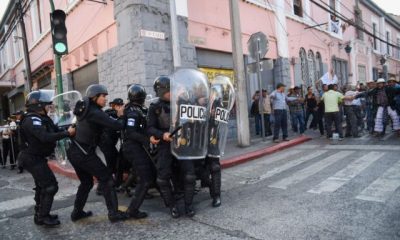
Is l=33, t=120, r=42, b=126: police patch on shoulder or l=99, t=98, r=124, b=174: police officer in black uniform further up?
l=33, t=120, r=42, b=126: police patch on shoulder

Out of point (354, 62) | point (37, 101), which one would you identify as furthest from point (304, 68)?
point (37, 101)

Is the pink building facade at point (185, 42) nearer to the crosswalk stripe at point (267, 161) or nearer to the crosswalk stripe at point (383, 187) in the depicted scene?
the crosswalk stripe at point (267, 161)

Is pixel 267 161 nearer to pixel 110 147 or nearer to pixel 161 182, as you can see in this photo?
pixel 110 147

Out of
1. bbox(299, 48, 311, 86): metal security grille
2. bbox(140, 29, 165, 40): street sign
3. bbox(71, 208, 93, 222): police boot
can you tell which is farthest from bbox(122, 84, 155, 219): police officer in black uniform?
bbox(299, 48, 311, 86): metal security grille

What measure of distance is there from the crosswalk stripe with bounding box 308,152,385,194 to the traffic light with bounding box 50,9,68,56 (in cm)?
609

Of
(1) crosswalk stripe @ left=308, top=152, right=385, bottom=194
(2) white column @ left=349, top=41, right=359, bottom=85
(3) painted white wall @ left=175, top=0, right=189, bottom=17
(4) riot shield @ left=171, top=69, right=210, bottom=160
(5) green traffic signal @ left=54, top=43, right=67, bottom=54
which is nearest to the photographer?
(4) riot shield @ left=171, top=69, right=210, bottom=160

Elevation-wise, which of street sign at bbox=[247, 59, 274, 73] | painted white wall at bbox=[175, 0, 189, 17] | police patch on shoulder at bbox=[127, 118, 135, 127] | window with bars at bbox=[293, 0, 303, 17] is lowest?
police patch on shoulder at bbox=[127, 118, 135, 127]

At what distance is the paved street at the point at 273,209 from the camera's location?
140 inches

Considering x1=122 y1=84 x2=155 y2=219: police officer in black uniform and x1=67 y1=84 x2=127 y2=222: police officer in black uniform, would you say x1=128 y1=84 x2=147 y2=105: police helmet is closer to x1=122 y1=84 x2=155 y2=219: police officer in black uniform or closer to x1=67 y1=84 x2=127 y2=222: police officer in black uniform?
x1=122 y1=84 x2=155 y2=219: police officer in black uniform

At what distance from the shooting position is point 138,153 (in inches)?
172

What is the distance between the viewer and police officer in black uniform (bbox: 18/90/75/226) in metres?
4.10

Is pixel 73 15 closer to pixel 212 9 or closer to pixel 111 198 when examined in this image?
pixel 212 9

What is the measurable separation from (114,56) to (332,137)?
23.2 feet

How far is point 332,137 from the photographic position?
10352mm
